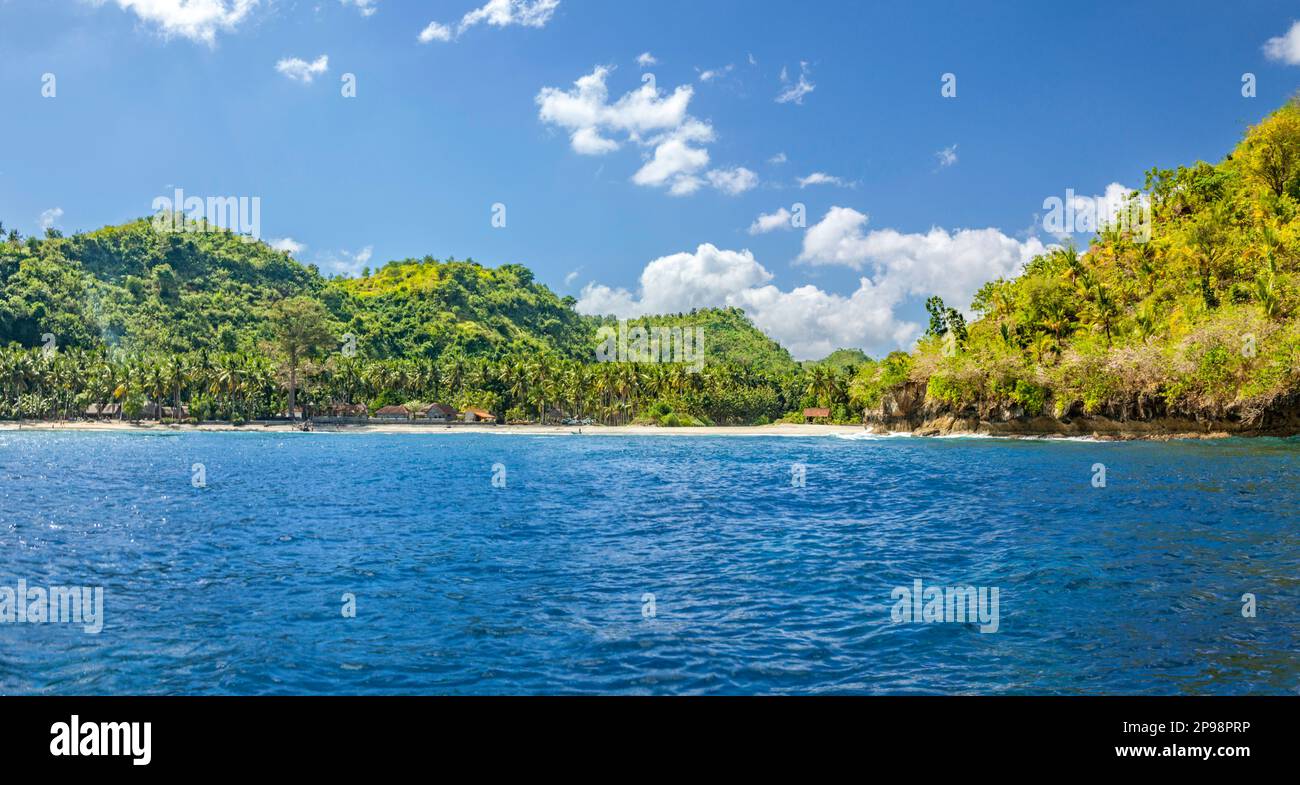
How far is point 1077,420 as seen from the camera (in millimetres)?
84625

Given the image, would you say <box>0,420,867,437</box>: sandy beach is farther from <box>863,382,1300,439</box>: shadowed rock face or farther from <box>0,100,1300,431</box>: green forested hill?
<box>863,382,1300,439</box>: shadowed rock face

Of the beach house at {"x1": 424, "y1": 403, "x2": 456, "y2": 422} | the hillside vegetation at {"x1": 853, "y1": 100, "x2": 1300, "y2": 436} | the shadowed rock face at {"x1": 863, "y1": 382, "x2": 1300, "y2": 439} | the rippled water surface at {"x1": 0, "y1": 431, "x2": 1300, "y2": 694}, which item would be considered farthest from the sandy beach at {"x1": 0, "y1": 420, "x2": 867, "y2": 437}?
the rippled water surface at {"x1": 0, "y1": 431, "x2": 1300, "y2": 694}

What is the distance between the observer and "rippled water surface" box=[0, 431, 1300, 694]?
11.4 metres

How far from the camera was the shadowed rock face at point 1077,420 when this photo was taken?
2815 inches

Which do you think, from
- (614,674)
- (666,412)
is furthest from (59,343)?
(614,674)

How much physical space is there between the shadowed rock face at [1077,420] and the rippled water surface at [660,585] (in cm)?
3885

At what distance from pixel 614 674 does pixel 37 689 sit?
8052mm

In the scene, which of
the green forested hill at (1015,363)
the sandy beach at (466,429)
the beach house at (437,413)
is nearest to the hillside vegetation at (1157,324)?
the green forested hill at (1015,363)

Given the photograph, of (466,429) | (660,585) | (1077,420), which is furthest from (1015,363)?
(466,429)

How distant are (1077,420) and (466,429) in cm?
9301

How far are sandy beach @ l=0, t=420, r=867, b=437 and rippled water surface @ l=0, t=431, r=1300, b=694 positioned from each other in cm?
8421

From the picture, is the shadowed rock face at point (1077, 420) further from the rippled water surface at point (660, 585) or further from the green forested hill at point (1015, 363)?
the rippled water surface at point (660, 585)
